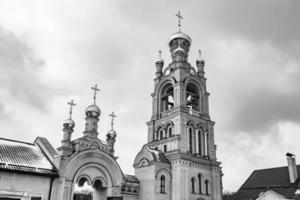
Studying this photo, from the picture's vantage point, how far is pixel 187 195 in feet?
94.0

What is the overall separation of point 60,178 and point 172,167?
446 inches

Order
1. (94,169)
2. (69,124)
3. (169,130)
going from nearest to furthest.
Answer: (94,169) < (69,124) < (169,130)

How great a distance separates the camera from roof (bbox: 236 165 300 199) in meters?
32.2

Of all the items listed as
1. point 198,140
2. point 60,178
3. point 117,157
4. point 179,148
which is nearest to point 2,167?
point 60,178

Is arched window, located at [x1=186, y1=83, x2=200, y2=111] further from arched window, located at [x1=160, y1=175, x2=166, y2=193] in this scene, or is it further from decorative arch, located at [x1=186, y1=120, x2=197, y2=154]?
arched window, located at [x1=160, y1=175, x2=166, y2=193]

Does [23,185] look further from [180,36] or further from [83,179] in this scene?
[180,36]

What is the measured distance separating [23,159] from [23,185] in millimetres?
2137

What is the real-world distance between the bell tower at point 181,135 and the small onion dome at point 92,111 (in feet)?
19.7

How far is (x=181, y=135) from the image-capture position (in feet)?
101

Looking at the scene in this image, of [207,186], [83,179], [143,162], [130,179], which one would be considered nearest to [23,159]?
[83,179]

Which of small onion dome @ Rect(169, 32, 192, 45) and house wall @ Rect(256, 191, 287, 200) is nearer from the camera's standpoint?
house wall @ Rect(256, 191, 287, 200)

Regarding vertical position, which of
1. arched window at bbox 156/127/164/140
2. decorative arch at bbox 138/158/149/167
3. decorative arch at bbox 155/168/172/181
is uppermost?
arched window at bbox 156/127/164/140

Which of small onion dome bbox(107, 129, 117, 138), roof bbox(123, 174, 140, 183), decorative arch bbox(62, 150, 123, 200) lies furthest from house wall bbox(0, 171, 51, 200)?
roof bbox(123, 174, 140, 183)

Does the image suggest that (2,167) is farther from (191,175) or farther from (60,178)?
(191,175)
